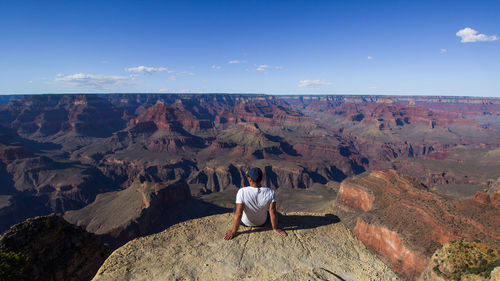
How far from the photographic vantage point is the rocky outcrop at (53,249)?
13.4 m

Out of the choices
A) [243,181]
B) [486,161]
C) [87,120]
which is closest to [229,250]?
[243,181]

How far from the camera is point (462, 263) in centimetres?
1839

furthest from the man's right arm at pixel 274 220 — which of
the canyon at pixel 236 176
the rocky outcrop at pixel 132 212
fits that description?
the rocky outcrop at pixel 132 212

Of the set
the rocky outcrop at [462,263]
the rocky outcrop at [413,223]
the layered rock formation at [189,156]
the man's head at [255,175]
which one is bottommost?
the layered rock formation at [189,156]

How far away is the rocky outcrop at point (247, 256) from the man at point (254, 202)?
0.65 m

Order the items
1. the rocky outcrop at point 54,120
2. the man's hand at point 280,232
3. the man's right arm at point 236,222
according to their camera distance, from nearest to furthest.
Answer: the man's right arm at point 236,222 < the man's hand at point 280,232 < the rocky outcrop at point 54,120

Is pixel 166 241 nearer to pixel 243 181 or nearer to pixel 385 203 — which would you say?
pixel 385 203

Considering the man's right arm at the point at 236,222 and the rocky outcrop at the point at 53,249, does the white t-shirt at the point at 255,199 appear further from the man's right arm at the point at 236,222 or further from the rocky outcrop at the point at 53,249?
the rocky outcrop at the point at 53,249

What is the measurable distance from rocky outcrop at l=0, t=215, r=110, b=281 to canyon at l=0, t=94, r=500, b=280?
9.80 meters

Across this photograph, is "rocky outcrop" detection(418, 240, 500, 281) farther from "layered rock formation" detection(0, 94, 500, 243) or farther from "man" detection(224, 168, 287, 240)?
"layered rock formation" detection(0, 94, 500, 243)

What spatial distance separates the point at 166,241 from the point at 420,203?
40.0 metres

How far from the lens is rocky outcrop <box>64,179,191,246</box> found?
44.8m

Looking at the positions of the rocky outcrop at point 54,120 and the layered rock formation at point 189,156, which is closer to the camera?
the layered rock formation at point 189,156

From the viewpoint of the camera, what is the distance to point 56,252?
14.9 meters
